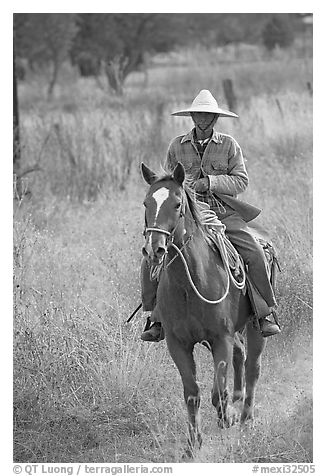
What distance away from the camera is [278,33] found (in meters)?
42.3

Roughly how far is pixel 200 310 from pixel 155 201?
0.92m

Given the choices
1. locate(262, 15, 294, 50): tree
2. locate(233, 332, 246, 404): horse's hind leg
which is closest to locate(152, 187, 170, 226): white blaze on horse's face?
locate(233, 332, 246, 404): horse's hind leg

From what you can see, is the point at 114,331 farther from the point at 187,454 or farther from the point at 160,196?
the point at 160,196

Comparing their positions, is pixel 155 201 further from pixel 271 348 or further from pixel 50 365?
pixel 271 348

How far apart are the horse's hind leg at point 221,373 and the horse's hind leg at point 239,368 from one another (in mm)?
1026

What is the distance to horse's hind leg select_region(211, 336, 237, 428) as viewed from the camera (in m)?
6.02

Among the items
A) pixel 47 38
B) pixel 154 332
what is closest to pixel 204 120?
pixel 154 332

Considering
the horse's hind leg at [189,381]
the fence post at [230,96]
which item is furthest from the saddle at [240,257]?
the fence post at [230,96]

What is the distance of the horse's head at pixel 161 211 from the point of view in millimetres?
5332

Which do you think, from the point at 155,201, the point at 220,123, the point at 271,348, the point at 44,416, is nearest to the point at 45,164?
the point at 220,123

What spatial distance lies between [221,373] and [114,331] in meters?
1.90

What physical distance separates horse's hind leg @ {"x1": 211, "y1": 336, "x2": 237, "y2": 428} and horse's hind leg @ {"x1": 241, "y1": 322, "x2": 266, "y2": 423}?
40.5 inches

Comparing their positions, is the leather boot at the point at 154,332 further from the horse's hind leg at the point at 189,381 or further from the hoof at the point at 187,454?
the hoof at the point at 187,454

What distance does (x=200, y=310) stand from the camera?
6.00m
